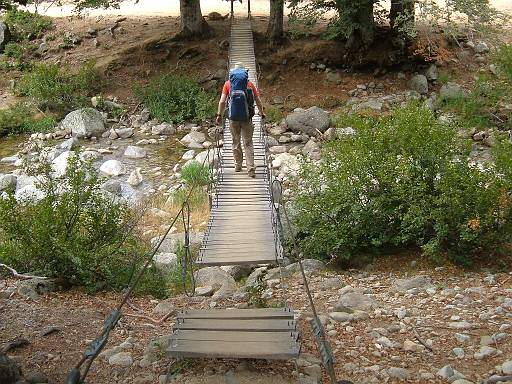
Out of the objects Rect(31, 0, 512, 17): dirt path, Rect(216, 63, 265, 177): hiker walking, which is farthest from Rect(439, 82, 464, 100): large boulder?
Rect(216, 63, 265, 177): hiker walking

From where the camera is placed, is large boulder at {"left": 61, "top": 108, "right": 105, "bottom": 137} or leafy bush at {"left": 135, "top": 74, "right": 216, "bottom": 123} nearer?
large boulder at {"left": 61, "top": 108, "right": 105, "bottom": 137}

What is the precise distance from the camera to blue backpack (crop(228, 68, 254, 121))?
321 inches

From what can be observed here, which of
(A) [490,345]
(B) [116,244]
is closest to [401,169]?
(A) [490,345]

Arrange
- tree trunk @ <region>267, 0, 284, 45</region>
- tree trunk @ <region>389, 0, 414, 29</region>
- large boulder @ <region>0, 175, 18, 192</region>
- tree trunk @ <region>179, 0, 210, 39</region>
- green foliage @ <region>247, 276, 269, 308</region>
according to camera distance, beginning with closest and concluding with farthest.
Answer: green foliage @ <region>247, 276, 269, 308</region>, large boulder @ <region>0, 175, 18, 192</region>, tree trunk @ <region>389, 0, 414, 29</region>, tree trunk @ <region>267, 0, 284, 45</region>, tree trunk @ <region>179, 0, 210, 39</region>

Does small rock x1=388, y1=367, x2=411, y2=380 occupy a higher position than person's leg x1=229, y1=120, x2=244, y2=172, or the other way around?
person's leg x1=229, y1=120, x2=244, y2=172

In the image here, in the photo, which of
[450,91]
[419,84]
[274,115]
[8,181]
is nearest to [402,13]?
[419,84]

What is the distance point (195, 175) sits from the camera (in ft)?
40.2

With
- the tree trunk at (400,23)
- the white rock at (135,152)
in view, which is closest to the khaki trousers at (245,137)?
the white rock at (135,152)

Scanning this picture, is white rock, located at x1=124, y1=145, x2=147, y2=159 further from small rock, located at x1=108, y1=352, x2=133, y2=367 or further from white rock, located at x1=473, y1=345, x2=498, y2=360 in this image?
white rock, located at x1=473, y1=345, x2=498, y2=360

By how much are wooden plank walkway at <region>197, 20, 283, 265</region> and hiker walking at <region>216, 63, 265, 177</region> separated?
26cm

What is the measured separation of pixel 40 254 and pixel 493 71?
42.0 ft

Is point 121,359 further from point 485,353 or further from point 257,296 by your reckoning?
point 485,353

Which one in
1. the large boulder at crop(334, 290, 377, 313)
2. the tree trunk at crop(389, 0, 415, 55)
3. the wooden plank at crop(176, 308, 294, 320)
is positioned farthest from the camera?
the tree trunk at crop(389, 0, 415, 55)

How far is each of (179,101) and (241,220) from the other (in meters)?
9.63
